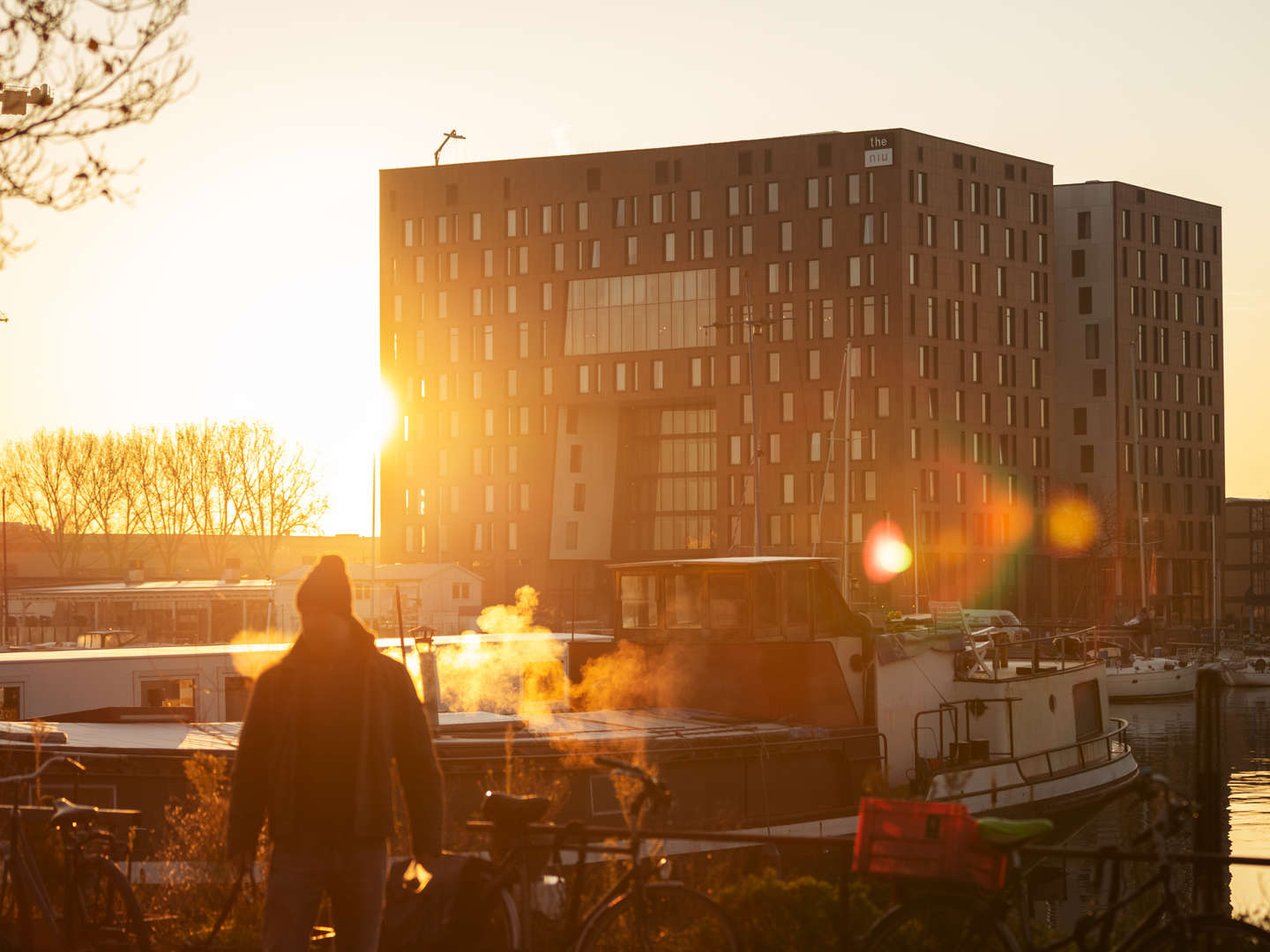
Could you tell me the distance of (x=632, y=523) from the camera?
11162 centimetres

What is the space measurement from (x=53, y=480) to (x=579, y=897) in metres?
114

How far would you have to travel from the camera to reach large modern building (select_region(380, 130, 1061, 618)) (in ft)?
335

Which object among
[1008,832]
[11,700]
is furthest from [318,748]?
[11,700]

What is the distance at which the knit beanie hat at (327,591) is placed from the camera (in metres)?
6.62

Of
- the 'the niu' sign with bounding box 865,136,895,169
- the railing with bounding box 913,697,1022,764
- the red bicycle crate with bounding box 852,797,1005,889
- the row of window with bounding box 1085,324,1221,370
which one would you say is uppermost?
the 'the niu' sign with bounding box 865,136,895,169

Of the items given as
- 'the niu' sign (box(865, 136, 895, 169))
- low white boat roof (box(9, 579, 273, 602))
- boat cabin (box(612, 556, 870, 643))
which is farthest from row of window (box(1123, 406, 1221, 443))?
boat cabin (box(612, 556, 870, 643))

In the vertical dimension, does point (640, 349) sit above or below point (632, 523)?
above

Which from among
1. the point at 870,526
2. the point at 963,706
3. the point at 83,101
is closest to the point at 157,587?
the point at 870,526

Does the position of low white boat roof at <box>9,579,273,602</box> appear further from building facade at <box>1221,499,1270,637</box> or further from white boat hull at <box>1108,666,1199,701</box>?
building facade at <box>1221,499,1270,637</box>

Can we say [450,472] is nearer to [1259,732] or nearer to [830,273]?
[830,273]

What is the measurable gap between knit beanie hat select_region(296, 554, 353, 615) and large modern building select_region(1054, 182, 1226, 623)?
114 m

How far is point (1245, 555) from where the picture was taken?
142500 millimetres

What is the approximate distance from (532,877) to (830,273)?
98.5m

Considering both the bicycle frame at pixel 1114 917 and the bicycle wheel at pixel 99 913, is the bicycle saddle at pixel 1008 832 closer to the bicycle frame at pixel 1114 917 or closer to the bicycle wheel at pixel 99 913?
the bicycle frame at pixel 1114 917
